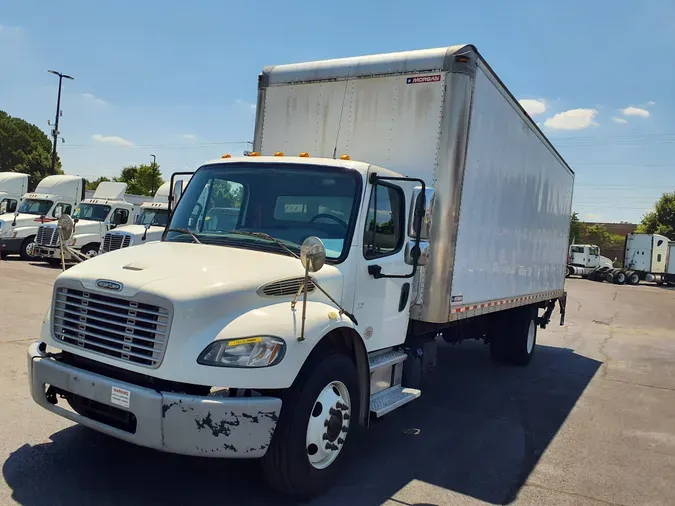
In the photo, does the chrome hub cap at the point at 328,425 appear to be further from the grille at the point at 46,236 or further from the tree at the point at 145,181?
the tree at the point at 145,181

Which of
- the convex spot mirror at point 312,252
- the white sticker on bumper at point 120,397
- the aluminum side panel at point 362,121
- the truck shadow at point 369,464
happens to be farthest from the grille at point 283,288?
the aluminum side panel at point 362,121

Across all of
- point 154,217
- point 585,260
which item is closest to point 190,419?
point 154,217

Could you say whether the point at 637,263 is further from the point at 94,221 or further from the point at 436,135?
the point at 436,135

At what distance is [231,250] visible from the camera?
4328 mm

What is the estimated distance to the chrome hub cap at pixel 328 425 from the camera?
12.7 feet

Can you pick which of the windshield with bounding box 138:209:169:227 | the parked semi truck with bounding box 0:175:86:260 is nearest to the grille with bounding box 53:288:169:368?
the windshield with bounding box 138:209:169:227

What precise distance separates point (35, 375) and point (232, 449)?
61.6 inches

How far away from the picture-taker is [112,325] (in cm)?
365

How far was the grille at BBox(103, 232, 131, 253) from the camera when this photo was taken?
16.8 meters

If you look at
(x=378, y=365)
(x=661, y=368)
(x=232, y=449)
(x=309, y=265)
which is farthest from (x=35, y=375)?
(x=661, y=368)

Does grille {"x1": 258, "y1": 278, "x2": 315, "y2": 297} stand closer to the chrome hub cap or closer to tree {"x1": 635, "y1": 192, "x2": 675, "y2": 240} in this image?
the chrome hub cap

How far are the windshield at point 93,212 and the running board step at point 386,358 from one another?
1688cm

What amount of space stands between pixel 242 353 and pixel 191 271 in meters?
0.70

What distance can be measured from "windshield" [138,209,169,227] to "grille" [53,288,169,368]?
14.0 meters
